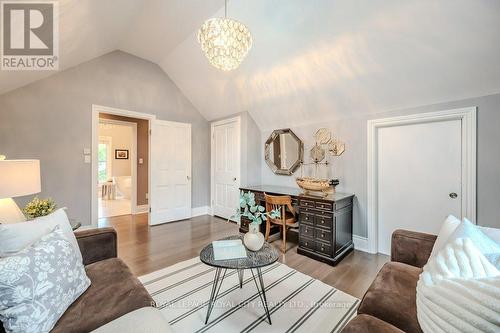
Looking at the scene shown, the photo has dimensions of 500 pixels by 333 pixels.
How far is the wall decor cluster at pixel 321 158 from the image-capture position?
297cm

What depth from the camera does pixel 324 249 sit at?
2.67 meters

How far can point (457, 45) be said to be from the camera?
1.96 metres

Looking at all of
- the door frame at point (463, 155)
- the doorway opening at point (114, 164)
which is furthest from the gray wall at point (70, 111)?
the door frame at point (463, 155)

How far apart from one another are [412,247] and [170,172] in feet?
13.3

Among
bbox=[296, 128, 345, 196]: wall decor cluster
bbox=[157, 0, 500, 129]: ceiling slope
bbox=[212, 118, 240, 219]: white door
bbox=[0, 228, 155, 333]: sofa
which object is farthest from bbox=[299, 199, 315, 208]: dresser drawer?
bbox=[0, 228, 155, 333]: sofa

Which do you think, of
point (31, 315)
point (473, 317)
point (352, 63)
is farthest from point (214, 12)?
point (473, 317)

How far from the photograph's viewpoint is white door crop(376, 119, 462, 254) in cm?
244

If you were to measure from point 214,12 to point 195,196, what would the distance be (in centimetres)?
350

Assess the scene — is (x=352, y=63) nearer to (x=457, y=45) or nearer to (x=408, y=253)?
(x=457, y=45)

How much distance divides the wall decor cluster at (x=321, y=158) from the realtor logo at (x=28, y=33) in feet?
10.4

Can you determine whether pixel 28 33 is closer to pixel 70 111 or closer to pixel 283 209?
pixel 70 111

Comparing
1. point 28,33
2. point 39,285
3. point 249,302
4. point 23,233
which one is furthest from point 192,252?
point 28,33

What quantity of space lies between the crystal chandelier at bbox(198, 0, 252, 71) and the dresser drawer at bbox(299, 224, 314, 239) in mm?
2187

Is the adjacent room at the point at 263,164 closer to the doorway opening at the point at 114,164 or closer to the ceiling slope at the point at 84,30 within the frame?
the ceiling slope at the point at 84,30
